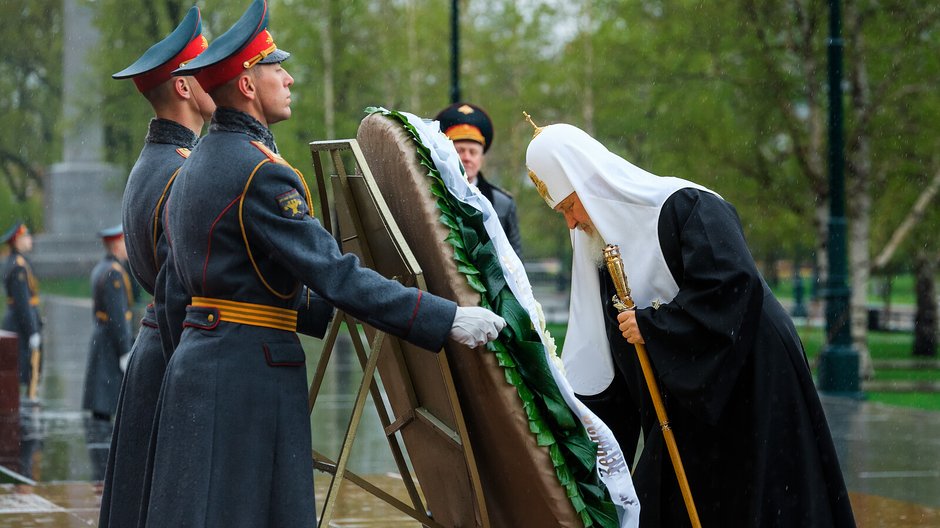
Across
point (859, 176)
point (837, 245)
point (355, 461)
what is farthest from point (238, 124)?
point (859, 176)

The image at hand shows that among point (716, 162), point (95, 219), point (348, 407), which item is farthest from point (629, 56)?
point (95, 219)

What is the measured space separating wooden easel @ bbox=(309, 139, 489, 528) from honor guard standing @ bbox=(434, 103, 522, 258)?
242 cm

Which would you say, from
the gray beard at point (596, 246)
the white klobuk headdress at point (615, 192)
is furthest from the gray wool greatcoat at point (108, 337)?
the white klobuk headdress at point (615, 192)

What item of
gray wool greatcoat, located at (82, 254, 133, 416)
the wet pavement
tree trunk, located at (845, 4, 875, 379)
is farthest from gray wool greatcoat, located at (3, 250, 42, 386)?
tree trunk, located at (845, 4, 875, 379)

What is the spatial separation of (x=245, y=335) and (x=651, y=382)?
138cm

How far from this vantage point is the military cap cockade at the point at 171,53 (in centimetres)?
482

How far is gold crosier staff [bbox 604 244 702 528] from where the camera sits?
4.45m

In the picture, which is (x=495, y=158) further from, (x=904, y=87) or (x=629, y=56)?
(x=904, y=87)

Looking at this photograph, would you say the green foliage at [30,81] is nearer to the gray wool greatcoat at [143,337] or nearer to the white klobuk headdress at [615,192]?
the gray wool greatcoat at [143,337]

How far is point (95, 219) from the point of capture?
43344 millimetres

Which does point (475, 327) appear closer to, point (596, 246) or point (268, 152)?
point (268, 152)

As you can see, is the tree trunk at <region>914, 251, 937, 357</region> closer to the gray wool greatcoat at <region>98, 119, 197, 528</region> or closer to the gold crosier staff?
the gold crosier staff

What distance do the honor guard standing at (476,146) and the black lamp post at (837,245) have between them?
738cm

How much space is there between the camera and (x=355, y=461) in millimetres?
9234
